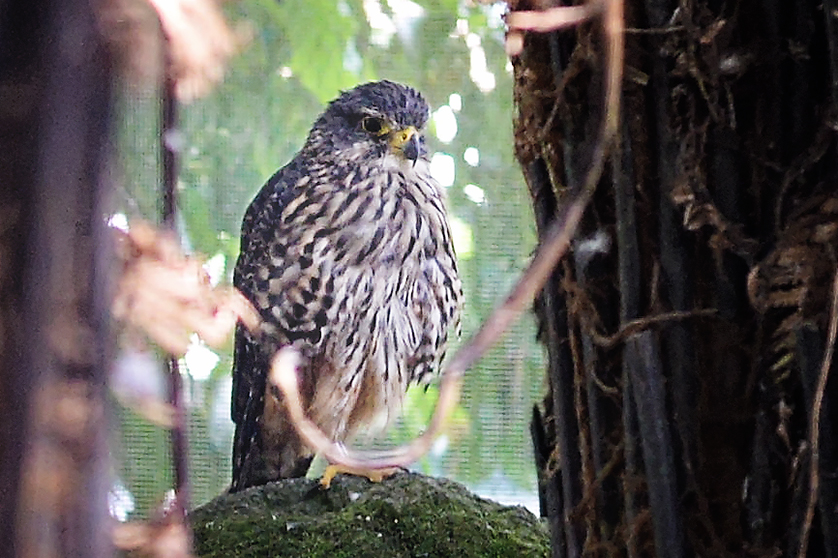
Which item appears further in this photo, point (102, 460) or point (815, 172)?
point (815, 172)

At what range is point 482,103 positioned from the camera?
3.21 feet

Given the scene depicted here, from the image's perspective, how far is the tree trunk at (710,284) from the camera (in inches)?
17.1

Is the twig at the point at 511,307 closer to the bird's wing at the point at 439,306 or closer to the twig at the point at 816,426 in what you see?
the twig at the point at 816,426

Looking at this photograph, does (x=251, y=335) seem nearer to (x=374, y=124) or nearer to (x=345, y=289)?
(x=345, y=289)

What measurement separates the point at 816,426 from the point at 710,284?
0.09m

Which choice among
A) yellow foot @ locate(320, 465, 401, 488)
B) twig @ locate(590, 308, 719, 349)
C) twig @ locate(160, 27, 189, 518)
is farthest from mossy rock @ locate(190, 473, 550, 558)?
twig @ locate(160, 27, 189, 518)

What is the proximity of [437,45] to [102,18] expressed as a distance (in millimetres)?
797

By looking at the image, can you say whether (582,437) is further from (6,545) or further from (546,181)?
(6,545)

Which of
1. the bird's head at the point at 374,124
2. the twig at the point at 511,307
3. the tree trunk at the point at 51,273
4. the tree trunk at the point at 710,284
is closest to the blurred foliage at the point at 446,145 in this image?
the bird's head at the point at 374,124

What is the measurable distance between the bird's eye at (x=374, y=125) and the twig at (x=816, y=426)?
0.78 metres

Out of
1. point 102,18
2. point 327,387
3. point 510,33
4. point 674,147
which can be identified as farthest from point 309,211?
point 102,18

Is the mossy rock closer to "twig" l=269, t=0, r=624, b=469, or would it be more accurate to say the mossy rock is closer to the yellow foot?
the yellow foot

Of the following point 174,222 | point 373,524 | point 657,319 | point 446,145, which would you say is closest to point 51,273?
point 174,222

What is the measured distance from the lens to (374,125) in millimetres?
1152
